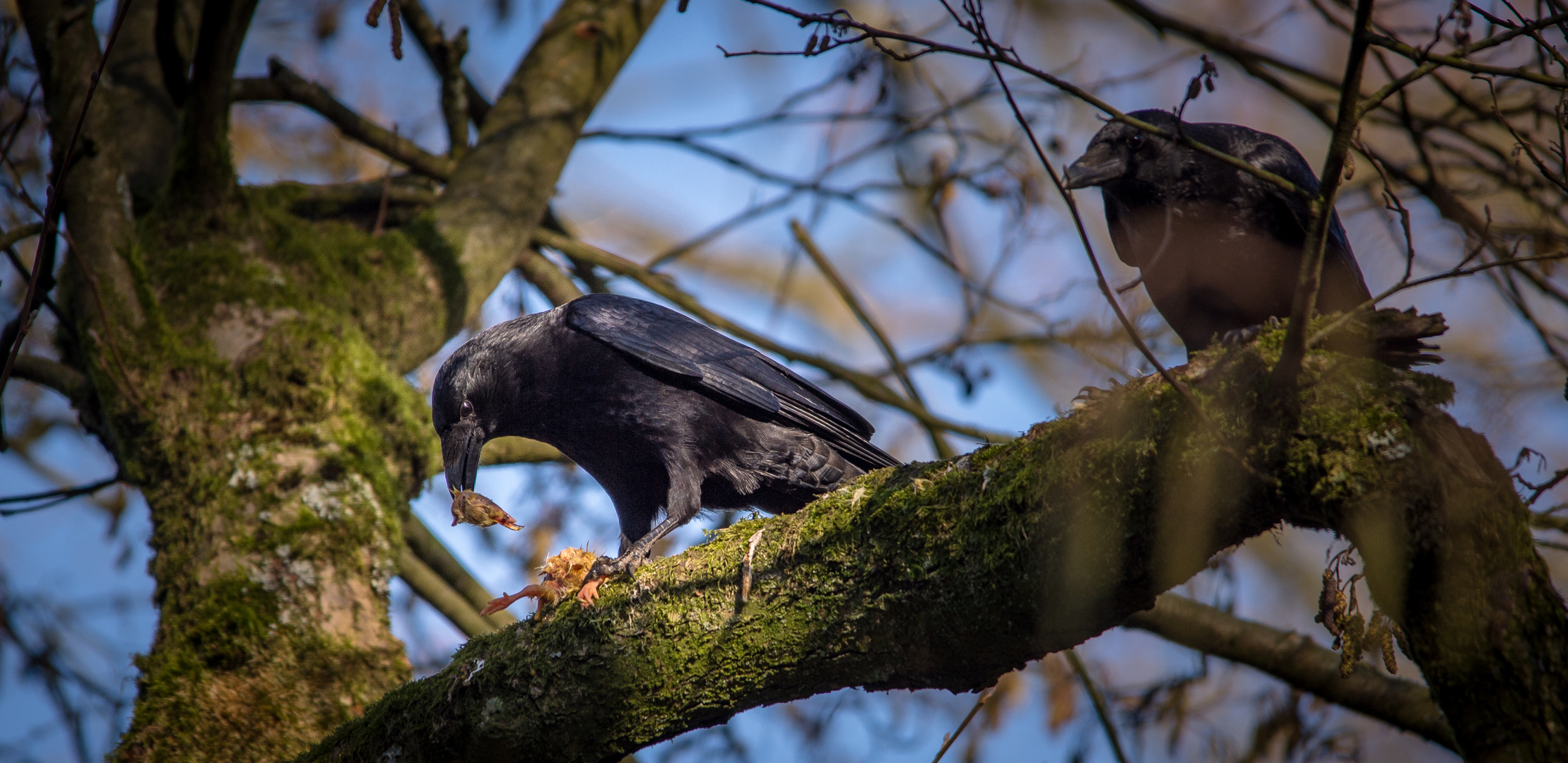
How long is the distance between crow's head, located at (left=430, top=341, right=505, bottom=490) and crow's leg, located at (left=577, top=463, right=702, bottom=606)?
0.76 meters

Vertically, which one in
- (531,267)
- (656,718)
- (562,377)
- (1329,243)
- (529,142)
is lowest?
(656,718)

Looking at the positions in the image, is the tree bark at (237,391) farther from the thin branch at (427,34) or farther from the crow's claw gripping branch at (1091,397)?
the crow's claw gripping branch at (1091,397)

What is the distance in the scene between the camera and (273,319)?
4184 mm

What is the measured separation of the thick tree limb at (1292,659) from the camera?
3586mm

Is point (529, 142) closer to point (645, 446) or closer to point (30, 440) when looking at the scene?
point (645, 446)

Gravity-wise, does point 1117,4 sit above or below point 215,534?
above

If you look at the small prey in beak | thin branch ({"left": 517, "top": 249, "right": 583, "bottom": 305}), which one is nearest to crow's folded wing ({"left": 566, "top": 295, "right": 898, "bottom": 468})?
the small prey in beak

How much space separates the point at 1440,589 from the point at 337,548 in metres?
3.54

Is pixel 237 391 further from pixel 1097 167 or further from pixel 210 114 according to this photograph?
pixel 1097 167

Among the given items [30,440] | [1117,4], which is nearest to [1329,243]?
[1117,4]

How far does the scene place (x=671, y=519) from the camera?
3.55 meters

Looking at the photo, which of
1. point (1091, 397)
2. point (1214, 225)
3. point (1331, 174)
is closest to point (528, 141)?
point (1214, 225)

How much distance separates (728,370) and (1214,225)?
76.6 inches

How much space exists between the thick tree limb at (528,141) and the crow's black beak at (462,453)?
1062 millimetres
